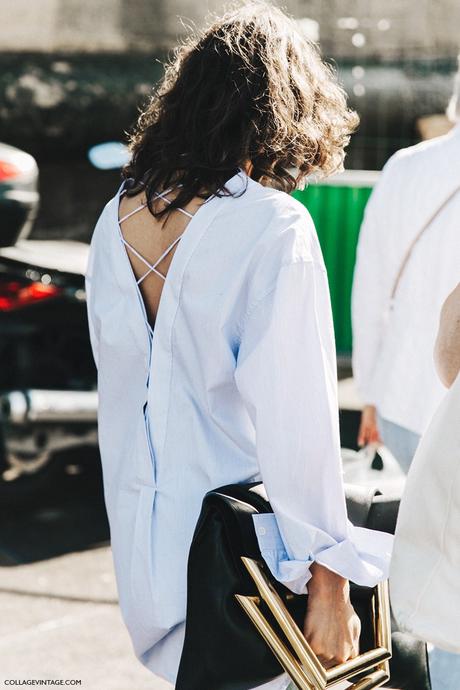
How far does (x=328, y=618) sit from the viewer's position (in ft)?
5.46

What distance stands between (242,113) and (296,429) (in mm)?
577

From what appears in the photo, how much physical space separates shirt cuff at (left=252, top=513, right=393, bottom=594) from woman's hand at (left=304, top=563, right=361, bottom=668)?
2cm

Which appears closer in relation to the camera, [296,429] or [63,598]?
[296,429]

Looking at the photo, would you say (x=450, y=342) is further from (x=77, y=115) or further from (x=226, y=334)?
(x=77, y=115)

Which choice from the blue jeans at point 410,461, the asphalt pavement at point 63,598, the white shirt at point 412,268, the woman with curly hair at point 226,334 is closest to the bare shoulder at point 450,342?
the woman with curly hair at point 226,334

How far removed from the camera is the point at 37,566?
3.88 metres

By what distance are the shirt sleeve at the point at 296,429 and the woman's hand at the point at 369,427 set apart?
52.7 inches

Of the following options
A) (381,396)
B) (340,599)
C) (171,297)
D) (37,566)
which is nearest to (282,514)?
(340,599)

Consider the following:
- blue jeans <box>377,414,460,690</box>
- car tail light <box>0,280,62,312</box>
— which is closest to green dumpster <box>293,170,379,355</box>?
car tail light <box>0,280,62,312</box>

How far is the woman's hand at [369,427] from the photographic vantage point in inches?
119

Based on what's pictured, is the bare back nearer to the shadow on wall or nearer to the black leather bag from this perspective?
the black leather bag

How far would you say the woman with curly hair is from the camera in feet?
5.48

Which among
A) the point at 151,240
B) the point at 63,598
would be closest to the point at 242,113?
the point at 151,240

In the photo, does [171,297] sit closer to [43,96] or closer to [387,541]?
[387,541]
